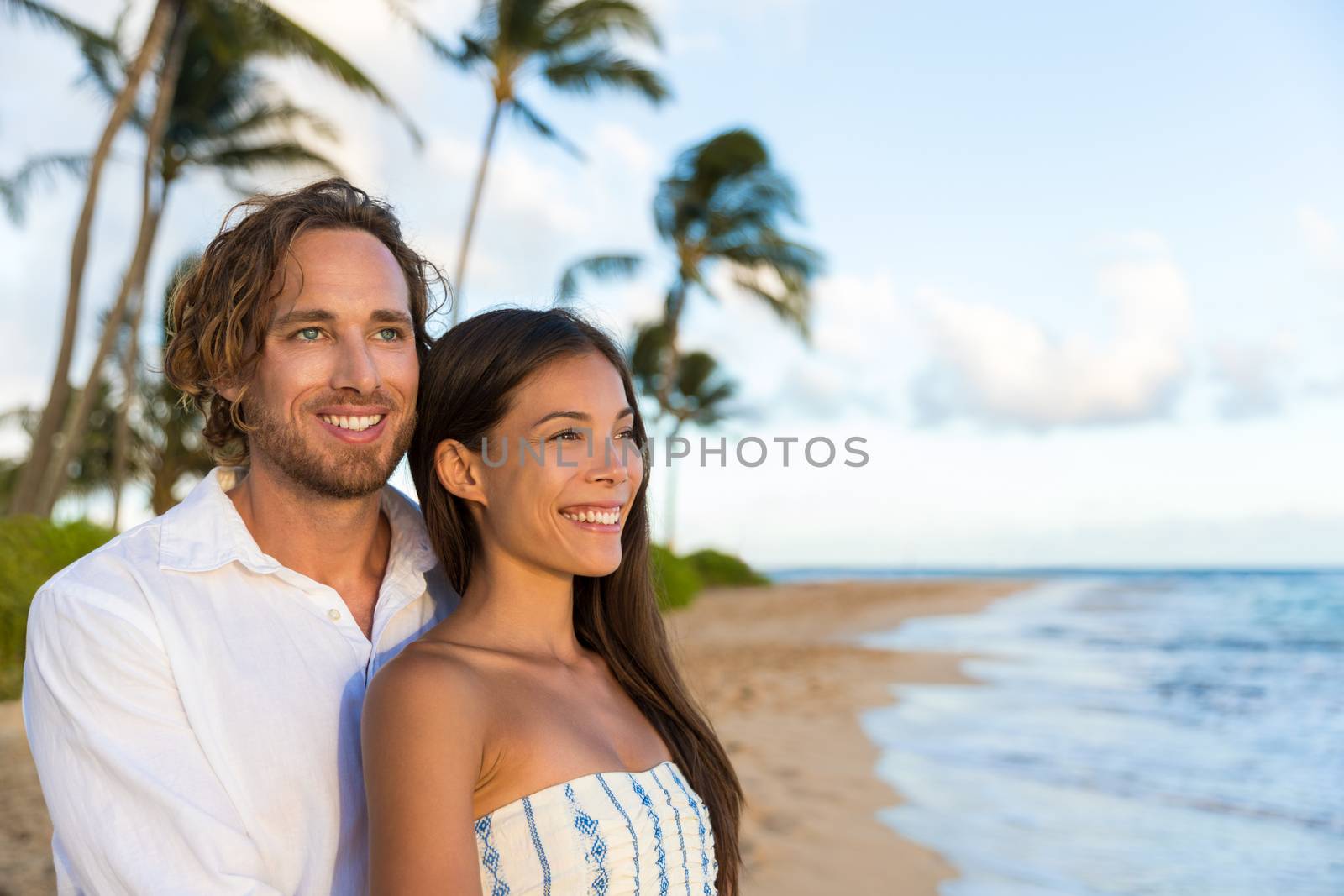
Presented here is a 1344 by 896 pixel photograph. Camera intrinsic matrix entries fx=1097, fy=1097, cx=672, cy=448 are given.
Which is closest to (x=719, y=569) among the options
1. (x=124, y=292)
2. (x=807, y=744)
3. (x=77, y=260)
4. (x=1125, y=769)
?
(x=124, y=292)

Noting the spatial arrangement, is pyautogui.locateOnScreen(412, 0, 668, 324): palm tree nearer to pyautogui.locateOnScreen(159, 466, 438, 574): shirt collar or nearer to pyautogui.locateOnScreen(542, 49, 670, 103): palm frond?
pyautogui.locateOnScreen(542, 49, 670, 103): palm frond

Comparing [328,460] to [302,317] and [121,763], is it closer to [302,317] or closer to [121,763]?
[302,317]

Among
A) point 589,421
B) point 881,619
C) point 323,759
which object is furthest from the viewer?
point 881,619

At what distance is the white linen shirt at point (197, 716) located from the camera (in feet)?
6.04

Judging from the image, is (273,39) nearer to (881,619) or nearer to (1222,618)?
(881,619)

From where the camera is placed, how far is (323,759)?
2061mm

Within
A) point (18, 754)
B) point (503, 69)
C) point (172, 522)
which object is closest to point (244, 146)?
point (503, 69)

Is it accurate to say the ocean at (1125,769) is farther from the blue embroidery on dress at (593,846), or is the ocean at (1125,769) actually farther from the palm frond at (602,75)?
the palm frond at (602,75)

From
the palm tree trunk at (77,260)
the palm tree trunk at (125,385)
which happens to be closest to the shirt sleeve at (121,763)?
the palm tree trunk at (77,260)

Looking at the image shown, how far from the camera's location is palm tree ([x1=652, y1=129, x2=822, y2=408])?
878 inches

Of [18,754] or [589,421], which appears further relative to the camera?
[18,754]

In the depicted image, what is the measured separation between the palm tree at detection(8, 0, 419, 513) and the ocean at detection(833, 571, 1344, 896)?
32.0 ft

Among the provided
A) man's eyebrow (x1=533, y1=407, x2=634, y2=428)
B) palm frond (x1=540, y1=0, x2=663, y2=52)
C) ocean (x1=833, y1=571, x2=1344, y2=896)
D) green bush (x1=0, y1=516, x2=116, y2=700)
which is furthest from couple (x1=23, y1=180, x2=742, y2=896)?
palm frond (x1=540, y1=0, x2=663, y2=52)

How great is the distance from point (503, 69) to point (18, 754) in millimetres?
12826
